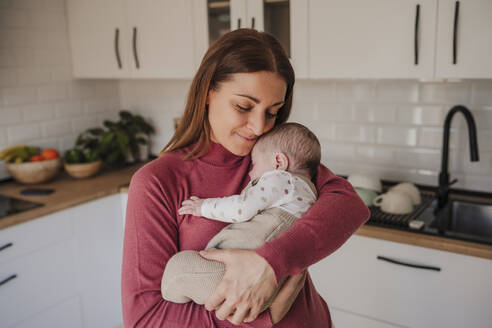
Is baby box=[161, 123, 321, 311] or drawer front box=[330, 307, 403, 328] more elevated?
baby box=[161, 123, 321, 311]

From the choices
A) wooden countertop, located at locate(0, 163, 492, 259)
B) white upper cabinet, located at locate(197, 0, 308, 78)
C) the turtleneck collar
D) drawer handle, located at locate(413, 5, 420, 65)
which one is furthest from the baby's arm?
white upper cabinet, located at locate(197, 0, 308, 78)

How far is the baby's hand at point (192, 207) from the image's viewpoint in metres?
1.16

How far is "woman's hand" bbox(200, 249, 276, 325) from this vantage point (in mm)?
983

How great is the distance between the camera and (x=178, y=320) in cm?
107

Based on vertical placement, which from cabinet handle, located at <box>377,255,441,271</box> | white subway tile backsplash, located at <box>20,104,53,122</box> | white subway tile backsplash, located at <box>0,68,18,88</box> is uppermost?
white subway tile backsplash, located at <box>0,68,18,88</box>

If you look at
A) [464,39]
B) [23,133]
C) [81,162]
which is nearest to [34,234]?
[81,162]

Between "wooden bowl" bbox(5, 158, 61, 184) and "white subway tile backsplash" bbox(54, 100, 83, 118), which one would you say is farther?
"white subway tile backsplash" bbox(54, 100, 83, 118)

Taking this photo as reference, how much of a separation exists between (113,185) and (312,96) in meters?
1.29

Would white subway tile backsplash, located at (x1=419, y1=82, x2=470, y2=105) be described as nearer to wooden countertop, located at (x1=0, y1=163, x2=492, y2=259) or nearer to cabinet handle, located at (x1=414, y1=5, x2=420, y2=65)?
cabinet handle, located at (x1=414, y1=5, x2=420, y2=65)

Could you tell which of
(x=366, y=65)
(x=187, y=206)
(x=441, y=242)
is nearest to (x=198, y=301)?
(x=187, y=206)

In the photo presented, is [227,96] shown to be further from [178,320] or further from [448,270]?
[448,270]

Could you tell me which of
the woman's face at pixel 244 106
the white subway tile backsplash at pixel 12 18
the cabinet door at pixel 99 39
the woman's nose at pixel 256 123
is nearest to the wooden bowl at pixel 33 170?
the cabinet door at pixel 99 39

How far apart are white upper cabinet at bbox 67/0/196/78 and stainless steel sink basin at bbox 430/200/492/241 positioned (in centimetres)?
159

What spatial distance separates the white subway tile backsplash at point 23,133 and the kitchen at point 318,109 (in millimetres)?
12
